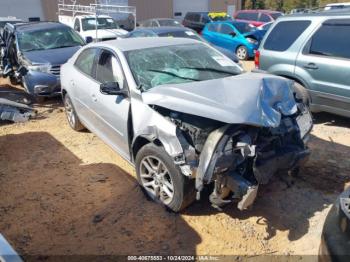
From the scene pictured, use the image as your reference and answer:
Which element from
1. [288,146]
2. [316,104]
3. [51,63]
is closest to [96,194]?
[288,146]

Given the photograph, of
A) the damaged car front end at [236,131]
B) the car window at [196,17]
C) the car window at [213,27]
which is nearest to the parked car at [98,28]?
the car window at [213,27]

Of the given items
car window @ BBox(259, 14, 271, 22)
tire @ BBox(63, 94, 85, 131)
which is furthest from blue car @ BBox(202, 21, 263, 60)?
tire @ BBox(63, 94, 85, 131)

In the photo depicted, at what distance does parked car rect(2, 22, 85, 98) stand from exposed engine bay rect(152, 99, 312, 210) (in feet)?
17.8

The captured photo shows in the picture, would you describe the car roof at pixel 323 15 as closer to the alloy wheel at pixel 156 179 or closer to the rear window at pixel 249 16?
the alloy wheel at pixel 156 179

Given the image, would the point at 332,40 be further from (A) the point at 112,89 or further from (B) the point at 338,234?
(B) the point at 338,234

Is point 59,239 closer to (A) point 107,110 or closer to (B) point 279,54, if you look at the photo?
(A) point 107,110

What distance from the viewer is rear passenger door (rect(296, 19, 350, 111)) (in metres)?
5.39

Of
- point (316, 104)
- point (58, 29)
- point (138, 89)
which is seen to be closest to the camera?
point (138, 89)

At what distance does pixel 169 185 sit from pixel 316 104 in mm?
3436

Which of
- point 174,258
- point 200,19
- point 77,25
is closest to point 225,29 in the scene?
point 77,25

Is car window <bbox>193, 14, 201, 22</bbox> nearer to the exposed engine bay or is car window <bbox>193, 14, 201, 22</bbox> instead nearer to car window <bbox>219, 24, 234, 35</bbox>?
car window <bbox>219, 24, 234, 35</bbox>

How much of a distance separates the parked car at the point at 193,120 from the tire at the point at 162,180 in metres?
0.01

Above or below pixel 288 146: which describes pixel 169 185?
below

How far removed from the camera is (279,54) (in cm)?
623
